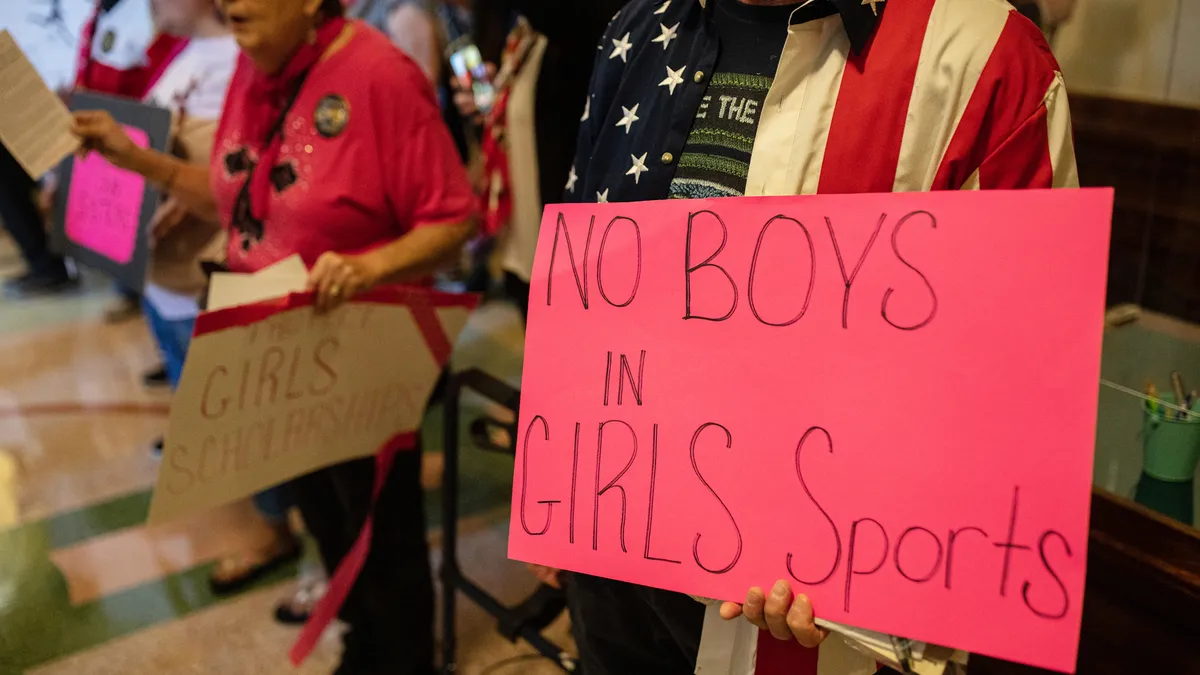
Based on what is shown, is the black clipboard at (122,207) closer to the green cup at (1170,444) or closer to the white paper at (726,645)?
the white paper at (726,645)

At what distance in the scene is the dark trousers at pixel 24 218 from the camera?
2.49m

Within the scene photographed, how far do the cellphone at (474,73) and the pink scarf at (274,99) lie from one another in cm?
139

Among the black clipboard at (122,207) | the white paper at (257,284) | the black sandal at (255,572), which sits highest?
the black clipboard at (122,207)

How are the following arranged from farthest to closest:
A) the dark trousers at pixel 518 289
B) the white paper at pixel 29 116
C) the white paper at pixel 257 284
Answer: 1. the dark trousers at pixel 518 289
2. the white paper at pixel 257 284
3. the white paper at pixel 29 116

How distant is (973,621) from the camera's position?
61cm

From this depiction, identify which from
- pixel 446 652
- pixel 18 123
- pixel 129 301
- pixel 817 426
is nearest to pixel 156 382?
pixel 129 301

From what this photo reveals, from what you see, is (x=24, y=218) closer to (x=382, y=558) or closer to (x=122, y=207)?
(x=122, y=207)

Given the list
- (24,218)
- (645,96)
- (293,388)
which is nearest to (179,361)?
(293,388)

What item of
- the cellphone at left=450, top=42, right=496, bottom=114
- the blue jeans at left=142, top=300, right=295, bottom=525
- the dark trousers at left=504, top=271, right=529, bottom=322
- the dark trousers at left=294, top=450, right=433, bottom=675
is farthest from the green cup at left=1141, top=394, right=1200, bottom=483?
the cellphone at left=450, top=42, right=496, bottom=114

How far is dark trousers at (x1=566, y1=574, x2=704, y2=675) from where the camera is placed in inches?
36.3

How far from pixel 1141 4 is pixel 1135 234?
440 mm

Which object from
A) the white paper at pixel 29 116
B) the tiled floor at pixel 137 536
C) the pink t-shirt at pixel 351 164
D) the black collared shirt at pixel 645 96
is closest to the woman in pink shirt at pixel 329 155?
the pink t-shirt at pixel 351 164

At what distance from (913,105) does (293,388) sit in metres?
0.98

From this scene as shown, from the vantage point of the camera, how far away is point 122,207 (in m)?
1.75
